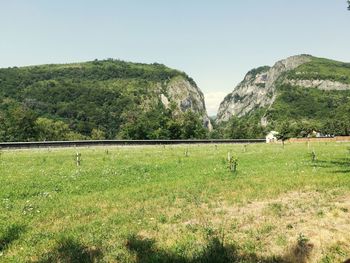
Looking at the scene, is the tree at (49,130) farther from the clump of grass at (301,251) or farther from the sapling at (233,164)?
the clump of grass at (301,251)

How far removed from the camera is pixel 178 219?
47.4ft

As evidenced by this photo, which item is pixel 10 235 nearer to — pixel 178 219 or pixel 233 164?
pixel 178 219

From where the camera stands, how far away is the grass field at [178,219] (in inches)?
435

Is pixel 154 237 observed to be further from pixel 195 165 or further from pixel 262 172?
pixel 195 165

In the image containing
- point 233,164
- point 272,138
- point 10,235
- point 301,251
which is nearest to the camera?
point 301,251

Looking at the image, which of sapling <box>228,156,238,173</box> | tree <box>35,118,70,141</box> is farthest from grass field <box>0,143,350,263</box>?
tree <box>35,118,70,141</box>

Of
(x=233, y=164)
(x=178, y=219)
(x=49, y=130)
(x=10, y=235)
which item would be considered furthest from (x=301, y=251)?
(x=49, y=130)

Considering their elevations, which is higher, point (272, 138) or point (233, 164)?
point (233, 164)

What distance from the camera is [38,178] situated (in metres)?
25.1

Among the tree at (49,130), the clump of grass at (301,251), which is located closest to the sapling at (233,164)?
the clump of grass at (301,251)

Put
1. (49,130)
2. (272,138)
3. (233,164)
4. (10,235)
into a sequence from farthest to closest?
(49,130)
(272,138)
(233,164)
(10,235)

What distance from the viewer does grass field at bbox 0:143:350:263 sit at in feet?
36.3

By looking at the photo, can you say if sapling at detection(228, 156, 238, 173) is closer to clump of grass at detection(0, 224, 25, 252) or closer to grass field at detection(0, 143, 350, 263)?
grass field at detection(0, 143, 350, 263)

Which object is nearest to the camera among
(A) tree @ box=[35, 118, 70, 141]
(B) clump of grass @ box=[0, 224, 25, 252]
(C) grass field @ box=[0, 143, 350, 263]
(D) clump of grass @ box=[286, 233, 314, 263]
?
(D) clump of grass @ box=[286, 233, 314, 263]
